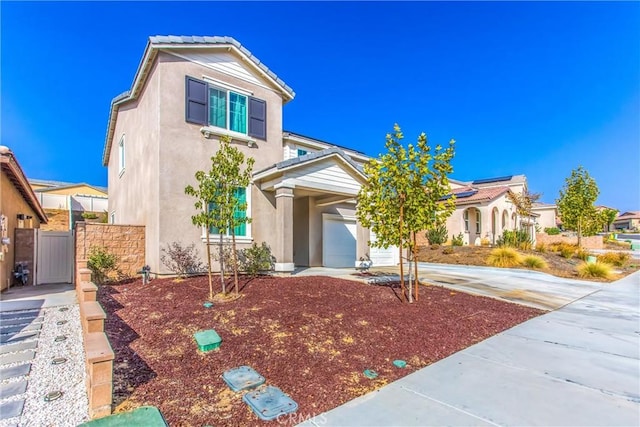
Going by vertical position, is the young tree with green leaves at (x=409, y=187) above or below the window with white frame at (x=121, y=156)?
below

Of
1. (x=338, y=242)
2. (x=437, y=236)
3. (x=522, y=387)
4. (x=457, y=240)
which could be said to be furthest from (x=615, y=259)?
(x=522, y=387)

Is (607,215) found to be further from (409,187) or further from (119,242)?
(119,242)

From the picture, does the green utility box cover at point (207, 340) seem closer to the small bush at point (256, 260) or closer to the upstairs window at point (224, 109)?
the small bush at point (256, 260)

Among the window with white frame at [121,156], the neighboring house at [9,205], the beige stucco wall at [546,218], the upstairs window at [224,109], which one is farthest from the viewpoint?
the beige stucco wall at [546,218]

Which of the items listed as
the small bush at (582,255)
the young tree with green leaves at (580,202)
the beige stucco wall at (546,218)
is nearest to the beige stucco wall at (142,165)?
the small bush at (582,255)

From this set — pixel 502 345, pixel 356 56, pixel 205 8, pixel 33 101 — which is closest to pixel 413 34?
pixel 356 56

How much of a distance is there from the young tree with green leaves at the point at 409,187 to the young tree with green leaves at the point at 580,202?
17.6m

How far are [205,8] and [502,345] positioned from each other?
12.8 meters

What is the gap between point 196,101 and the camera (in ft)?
32.7

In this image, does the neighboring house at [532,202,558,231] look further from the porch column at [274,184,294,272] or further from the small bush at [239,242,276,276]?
the small bush at [239,242,276,276]

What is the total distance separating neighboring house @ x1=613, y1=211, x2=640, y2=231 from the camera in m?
66.6

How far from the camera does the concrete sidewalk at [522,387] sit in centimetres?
302

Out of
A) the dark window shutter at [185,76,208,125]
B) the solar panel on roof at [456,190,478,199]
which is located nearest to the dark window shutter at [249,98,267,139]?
the dark window shutter at [185,76,208,125]

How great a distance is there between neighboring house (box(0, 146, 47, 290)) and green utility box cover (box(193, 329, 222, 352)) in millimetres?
6367
